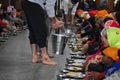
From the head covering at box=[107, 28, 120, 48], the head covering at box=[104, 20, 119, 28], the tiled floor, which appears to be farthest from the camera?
the head covering at box=[104, 20, 119, 28]

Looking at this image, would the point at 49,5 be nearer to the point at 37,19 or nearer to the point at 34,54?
the point at 37,19

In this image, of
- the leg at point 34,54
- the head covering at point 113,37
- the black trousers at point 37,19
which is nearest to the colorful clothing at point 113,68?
the head covering at point 113,37

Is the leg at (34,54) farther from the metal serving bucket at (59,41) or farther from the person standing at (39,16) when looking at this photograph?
the metal serving bucket at (59,41)

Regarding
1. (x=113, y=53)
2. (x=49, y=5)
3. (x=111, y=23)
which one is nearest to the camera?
(x=113, y=53)

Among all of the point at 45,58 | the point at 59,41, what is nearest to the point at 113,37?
the point at 45,58

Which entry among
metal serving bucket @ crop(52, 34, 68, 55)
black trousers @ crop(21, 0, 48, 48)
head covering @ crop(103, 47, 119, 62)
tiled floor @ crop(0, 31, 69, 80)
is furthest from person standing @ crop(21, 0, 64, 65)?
head covering @ crop(103, 47, 119, 62)

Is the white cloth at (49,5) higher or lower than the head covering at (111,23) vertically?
higher

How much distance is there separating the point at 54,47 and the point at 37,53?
1.35 ft

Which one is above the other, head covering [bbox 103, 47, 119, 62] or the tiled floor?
head covering [bbox 103, 47, 119, 62]

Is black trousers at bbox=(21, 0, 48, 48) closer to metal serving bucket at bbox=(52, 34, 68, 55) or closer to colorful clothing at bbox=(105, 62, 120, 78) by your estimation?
metal serving bucket at bbox=(52, 34, 68, 55)

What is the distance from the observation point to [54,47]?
19.0ft

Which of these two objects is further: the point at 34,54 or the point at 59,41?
the point at 59,41

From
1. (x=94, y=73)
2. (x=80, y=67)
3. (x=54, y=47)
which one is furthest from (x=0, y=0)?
(x=94, y=73)

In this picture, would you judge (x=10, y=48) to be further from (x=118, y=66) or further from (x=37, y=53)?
(x=118, y=66)
